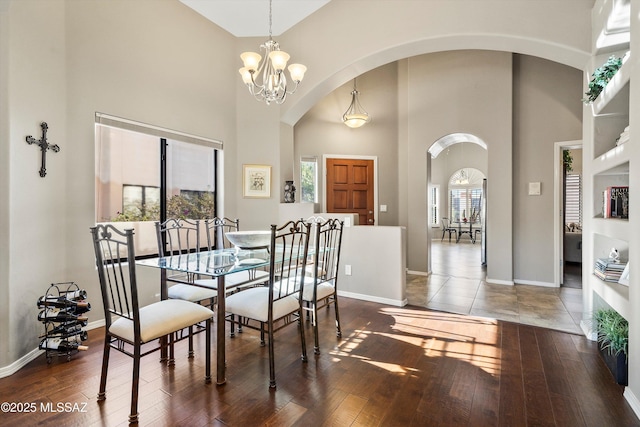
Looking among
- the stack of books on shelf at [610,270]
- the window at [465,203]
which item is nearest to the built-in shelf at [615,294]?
the stack of books on shelf at [610,270]

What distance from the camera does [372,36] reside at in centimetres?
402

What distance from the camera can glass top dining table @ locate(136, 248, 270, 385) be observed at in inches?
83.3

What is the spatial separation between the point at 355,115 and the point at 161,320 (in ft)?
14.9

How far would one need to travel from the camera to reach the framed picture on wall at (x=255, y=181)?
183 inches

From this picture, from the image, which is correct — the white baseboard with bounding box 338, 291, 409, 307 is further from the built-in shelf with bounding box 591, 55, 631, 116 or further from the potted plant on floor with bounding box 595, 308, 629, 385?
the built-in shelf with bounding box 591, 55, 631, 116

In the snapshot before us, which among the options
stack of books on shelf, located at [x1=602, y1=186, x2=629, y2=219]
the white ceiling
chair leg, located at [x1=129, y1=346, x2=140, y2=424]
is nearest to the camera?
chair leg, located at [x1=129, y1=346, x2=140, y2=424]

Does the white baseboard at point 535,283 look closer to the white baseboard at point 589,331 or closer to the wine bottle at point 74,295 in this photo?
the white baseboard at point 589,331

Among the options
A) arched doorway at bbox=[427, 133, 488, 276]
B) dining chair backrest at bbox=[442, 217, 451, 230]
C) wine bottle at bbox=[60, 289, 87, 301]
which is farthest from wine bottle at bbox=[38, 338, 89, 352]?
dining chair backrest at bbox=[442, 217, 451, 230]

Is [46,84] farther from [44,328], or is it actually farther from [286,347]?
[286,347]

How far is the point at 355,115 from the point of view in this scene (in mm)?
5508

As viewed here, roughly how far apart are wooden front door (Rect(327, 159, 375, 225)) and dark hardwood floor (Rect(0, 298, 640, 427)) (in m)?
3.26

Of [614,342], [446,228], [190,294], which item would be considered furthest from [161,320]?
[446,228]

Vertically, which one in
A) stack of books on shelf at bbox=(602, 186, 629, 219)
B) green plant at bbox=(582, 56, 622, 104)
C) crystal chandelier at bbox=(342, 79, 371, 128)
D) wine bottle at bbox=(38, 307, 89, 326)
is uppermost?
crystal chandelier at bbox=(342, 79, 371, 128)

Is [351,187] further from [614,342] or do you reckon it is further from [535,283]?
[614,342]
